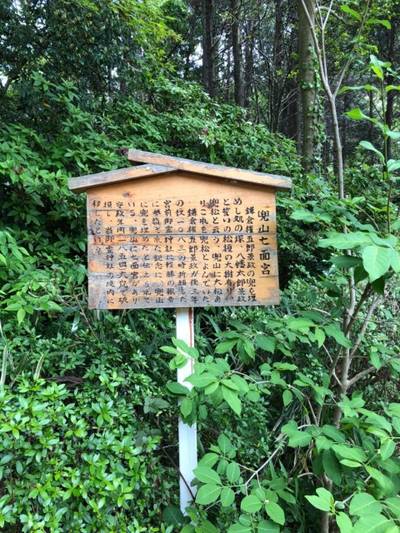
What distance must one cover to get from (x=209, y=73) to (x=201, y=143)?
20.7ft

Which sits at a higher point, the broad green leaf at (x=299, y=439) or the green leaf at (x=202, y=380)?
the green leaf at (x=202, y=380)

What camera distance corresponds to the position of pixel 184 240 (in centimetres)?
203

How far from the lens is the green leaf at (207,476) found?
147cm

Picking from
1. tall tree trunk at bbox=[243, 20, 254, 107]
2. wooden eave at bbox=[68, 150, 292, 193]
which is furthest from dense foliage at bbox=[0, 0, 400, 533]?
tall tree trunk at bbox=[243, 20, 254, 107]

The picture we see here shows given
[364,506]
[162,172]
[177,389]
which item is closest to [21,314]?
[177,389]

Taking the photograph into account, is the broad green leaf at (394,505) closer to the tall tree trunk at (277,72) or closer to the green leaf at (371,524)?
the green leaf at (371,524)

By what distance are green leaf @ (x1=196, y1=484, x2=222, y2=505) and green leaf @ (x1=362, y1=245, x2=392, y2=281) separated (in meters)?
0.94

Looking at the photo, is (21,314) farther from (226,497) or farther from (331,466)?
(331,466)

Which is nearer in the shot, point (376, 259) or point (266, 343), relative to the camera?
point (376, 259)

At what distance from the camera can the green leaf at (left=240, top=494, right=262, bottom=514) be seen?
1387mm

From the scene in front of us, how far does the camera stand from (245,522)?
4.83ft

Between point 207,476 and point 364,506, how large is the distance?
21.5 inches

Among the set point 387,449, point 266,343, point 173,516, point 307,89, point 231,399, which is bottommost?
point 173,516

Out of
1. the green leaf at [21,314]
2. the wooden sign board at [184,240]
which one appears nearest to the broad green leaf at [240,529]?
the wooden sign board at [184,240]
